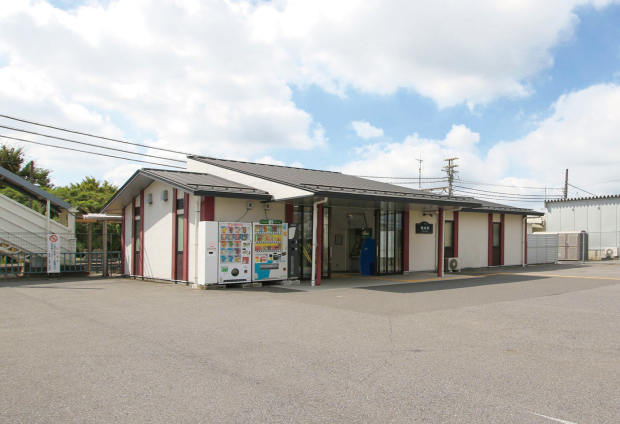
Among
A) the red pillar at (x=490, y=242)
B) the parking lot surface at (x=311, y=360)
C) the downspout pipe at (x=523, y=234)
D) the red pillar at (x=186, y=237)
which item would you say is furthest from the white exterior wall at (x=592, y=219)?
the red pillar at (x=186, y=237)

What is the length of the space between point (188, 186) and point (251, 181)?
2.51m

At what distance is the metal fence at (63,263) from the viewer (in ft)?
57.7

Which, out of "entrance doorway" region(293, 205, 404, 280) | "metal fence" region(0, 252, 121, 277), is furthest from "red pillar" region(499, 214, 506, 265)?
"metal fence" region(0, 252, 121, 277)

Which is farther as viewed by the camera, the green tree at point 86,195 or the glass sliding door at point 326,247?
the green tree at point 86,195

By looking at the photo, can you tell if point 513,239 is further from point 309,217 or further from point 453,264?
point 309,217

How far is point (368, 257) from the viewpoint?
18.4 m

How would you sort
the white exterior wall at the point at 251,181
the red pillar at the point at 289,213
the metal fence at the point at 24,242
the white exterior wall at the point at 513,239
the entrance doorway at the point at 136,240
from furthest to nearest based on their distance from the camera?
the white exterior wall at the point at 513,239
the metal fence at the point at 24,242
the entrance doorway at the point at 136,240
the red pillar at the point at 289,213
the white exterior wall at the point at 251,181

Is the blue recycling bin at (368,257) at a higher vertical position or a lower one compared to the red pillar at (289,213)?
lower

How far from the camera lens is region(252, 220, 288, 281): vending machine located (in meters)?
14.1

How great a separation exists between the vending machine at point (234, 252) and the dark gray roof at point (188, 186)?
94 cm

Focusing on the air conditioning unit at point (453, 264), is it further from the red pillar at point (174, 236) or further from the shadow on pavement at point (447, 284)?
the red pillar at point (174, 236)

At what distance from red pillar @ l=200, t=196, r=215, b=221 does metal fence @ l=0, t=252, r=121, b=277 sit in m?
7.88

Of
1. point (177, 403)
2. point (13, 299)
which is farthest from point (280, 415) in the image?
point (13, 299)

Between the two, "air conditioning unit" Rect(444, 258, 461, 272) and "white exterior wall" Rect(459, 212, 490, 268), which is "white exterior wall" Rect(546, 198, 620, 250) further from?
"air conditioning unit" Rect(444, 258, 461, 272)
